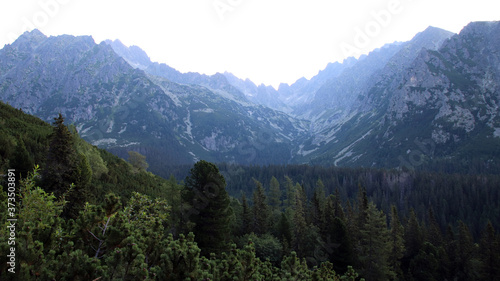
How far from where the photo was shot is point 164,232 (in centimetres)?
3091

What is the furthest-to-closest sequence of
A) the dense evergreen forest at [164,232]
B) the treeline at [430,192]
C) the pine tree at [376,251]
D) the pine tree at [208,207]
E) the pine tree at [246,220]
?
1. the treeline at [430,192]
2. the pine tree at [246,220]
3. the pine tree at [376,251]
4. the pine tree at [208,207]
5. the dense evergreen forest at [164,232]

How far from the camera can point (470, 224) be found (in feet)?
343

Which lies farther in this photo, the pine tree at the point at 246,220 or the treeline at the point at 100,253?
the pine tree at the point at 246,220

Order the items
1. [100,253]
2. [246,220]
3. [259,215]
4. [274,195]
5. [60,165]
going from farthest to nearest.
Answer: [274,195] → [259,215] → [246,220] → [60,165] → [100,253]

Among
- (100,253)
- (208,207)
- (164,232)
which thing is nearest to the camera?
(100,253)

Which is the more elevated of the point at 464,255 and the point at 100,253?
the point at 100,253

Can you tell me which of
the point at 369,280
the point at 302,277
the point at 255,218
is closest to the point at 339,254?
the point at 369,280

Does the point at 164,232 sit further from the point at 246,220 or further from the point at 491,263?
the point at 491,263

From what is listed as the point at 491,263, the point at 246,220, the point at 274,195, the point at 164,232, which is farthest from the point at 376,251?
the point at 274,195

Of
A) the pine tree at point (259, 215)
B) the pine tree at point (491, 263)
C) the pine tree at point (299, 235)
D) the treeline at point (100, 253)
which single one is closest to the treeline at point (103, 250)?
the treeline at point (100, 253)

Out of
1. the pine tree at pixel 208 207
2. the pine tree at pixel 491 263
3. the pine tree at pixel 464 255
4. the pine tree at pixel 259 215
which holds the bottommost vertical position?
the pine tree at pixel 464 255

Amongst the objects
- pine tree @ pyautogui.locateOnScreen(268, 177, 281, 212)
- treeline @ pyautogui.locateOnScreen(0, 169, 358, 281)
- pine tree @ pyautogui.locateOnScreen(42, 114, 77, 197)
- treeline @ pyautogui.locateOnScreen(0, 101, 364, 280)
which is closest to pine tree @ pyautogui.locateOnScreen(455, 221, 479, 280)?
pine tree @ pyautogui.locateOnScreen(268, 177, 281, 212)

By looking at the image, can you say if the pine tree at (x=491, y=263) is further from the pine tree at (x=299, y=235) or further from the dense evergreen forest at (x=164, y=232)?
the pine tree at (x=299, y=235)

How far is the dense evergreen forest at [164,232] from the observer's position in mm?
8625
